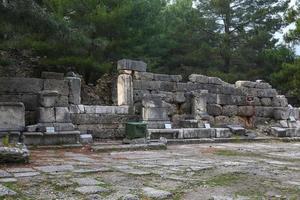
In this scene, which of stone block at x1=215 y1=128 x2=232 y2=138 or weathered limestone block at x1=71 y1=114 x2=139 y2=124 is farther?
stone block at x1=215 y1=128 x2=232 y2=138

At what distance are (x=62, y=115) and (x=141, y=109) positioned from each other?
8.36ft

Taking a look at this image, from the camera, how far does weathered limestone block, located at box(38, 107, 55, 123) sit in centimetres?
948

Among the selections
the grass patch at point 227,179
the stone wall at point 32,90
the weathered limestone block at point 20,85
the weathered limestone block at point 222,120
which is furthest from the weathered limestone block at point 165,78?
the grass patch at point 227,179

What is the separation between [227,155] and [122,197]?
4664 millimetres

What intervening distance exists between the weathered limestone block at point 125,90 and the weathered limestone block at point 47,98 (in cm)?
268

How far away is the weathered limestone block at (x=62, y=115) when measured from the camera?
31.6 feet

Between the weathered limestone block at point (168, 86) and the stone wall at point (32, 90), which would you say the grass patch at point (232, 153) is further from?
the weathered limestone block at point (168, 86)

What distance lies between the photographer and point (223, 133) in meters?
12.4

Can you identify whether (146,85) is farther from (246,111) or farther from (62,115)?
(246,111)

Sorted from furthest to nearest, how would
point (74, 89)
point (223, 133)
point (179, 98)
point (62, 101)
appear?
1. point (179, 98)
2. point (223, 133)
3. point (74, 89)
4. point (62, 101)

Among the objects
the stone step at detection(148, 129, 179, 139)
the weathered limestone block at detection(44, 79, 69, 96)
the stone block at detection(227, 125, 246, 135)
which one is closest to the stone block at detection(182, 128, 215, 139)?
the stone step at detection(148, 129, 179, 139)

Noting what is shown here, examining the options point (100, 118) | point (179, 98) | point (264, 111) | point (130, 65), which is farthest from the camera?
point (264, 111)

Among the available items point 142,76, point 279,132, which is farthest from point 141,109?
point 279,132

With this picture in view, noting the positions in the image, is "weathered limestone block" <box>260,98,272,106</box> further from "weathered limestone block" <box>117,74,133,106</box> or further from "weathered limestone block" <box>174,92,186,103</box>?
"weathered limestone block" <box>117,74,133,106</box>
